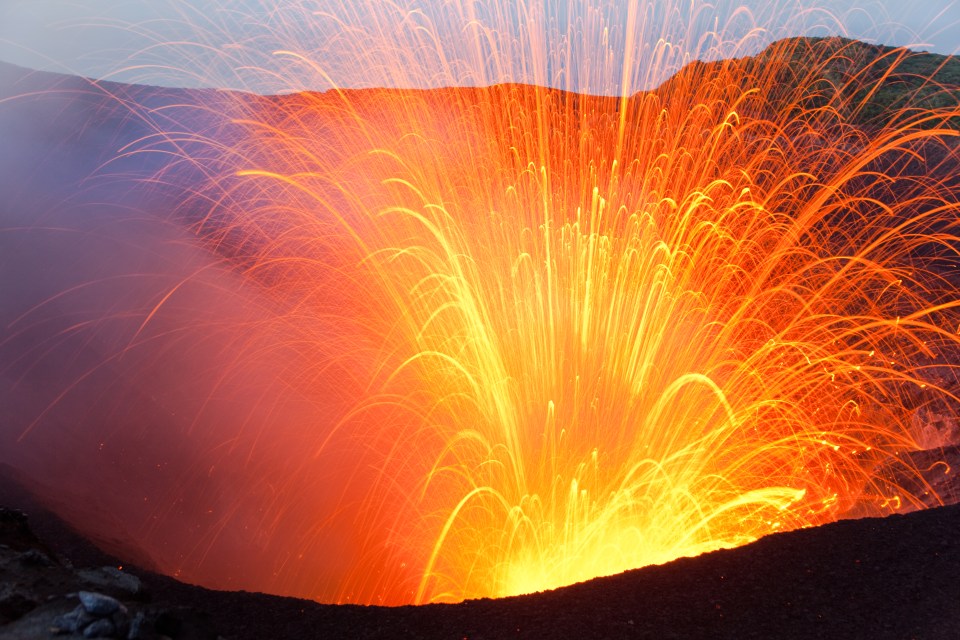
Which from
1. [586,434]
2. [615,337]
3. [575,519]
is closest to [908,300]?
[615,337]

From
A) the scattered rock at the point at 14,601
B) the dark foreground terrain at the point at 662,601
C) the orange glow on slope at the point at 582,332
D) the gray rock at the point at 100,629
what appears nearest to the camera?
the gray rock at the point at 100,629

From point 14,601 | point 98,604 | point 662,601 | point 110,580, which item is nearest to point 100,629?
point 98,604

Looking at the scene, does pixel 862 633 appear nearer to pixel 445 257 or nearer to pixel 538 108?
pixel 445 257

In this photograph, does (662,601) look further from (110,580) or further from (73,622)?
(110,580)

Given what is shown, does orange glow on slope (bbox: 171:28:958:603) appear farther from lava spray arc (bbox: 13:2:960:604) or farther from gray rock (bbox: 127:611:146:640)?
gray rock (bbox: 127:611:146:640)

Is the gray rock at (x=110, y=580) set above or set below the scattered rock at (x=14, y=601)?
below

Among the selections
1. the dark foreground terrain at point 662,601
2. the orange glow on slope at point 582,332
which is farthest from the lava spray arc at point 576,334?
the dark foreground terrain at point 662,601

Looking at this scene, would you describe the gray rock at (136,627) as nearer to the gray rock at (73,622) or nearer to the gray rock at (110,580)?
the gray rock at (73,622)
